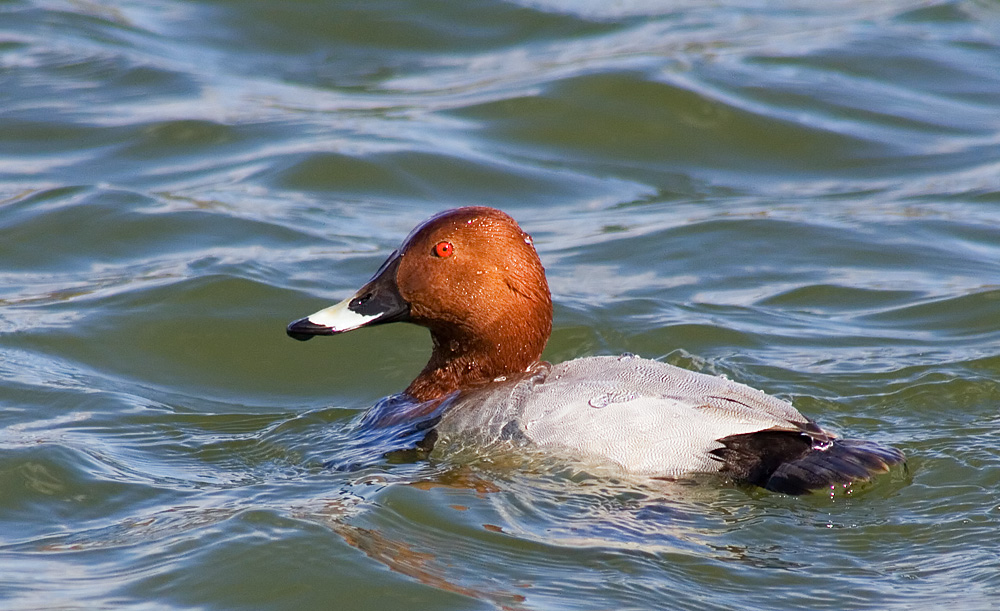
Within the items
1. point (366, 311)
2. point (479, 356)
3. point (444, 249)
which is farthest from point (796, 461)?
point (366, 311)

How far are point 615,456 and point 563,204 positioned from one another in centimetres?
502

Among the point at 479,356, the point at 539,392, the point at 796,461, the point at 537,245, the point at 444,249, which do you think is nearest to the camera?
the point at 796,461

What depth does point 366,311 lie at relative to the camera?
6164 millimetres

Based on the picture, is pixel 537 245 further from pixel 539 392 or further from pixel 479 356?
pixel 539 392

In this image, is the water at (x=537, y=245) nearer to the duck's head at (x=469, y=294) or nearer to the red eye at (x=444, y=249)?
the duck's head at (x=469, y=294)

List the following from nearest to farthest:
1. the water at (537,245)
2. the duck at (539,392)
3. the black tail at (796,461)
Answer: the water at (537,245)
the black tail at (796,461)
the duck at (539,392)

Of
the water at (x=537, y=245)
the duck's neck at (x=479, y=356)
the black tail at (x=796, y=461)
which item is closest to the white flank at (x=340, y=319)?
the duck's neck at (x=479, y=356)

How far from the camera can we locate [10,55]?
1259 centimetres

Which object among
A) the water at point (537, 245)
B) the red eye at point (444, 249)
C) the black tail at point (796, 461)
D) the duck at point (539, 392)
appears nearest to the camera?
the water at point (537, 245)

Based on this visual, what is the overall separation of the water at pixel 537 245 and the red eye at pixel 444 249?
2.95ft

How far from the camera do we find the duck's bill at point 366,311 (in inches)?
240

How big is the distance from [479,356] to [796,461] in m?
1.64

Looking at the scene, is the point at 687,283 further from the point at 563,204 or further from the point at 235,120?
the point at 235,120

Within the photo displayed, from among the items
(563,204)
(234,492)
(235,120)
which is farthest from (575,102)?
(234,492)
